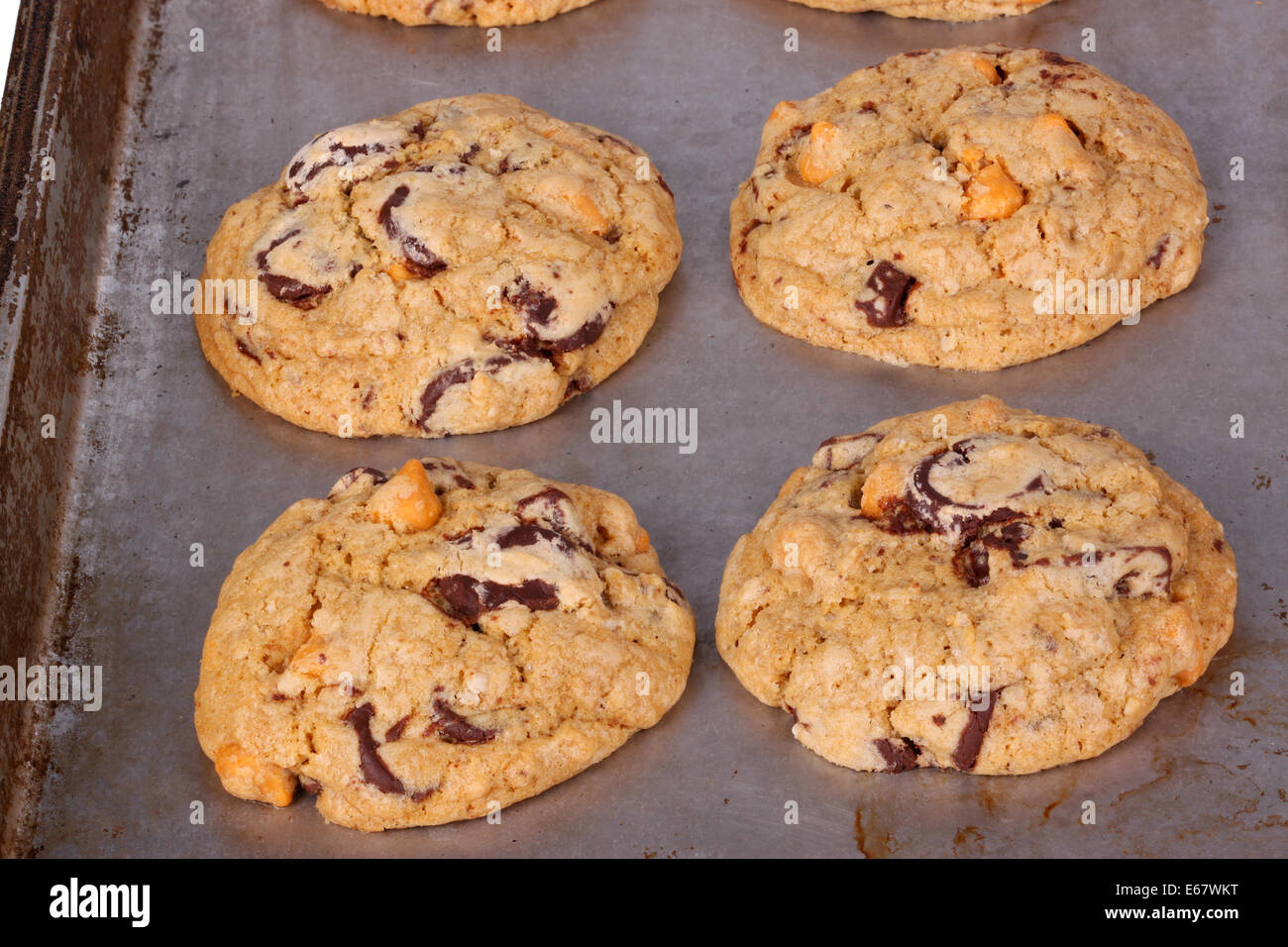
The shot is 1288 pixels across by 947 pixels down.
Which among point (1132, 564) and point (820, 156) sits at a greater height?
point (820, 156)

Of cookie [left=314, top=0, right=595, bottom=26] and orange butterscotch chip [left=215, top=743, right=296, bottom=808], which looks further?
cookie [left=314, top=0, right=595, bottom=26]

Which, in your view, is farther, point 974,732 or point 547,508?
point 547,508

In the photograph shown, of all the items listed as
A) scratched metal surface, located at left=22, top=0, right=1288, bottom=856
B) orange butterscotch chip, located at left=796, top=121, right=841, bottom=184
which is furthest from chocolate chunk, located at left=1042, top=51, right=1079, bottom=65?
orange butterscotch chip, located at left=796, top=121, right=841, bottom=184

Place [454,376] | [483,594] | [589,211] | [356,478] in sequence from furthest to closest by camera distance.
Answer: [589,211]
[454,376]
[356,478]
[483,594]

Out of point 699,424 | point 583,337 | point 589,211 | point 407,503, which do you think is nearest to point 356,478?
point 407,503

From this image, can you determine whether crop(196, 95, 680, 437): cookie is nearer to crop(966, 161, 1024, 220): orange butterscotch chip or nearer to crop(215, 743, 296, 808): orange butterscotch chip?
crop(966, 161, 1024, 220): orange butterscotch chip

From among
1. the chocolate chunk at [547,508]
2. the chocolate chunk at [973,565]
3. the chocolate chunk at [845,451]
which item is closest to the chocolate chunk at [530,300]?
the chocolate chunk at [547,508]

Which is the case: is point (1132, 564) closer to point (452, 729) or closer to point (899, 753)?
point (899, 753)
